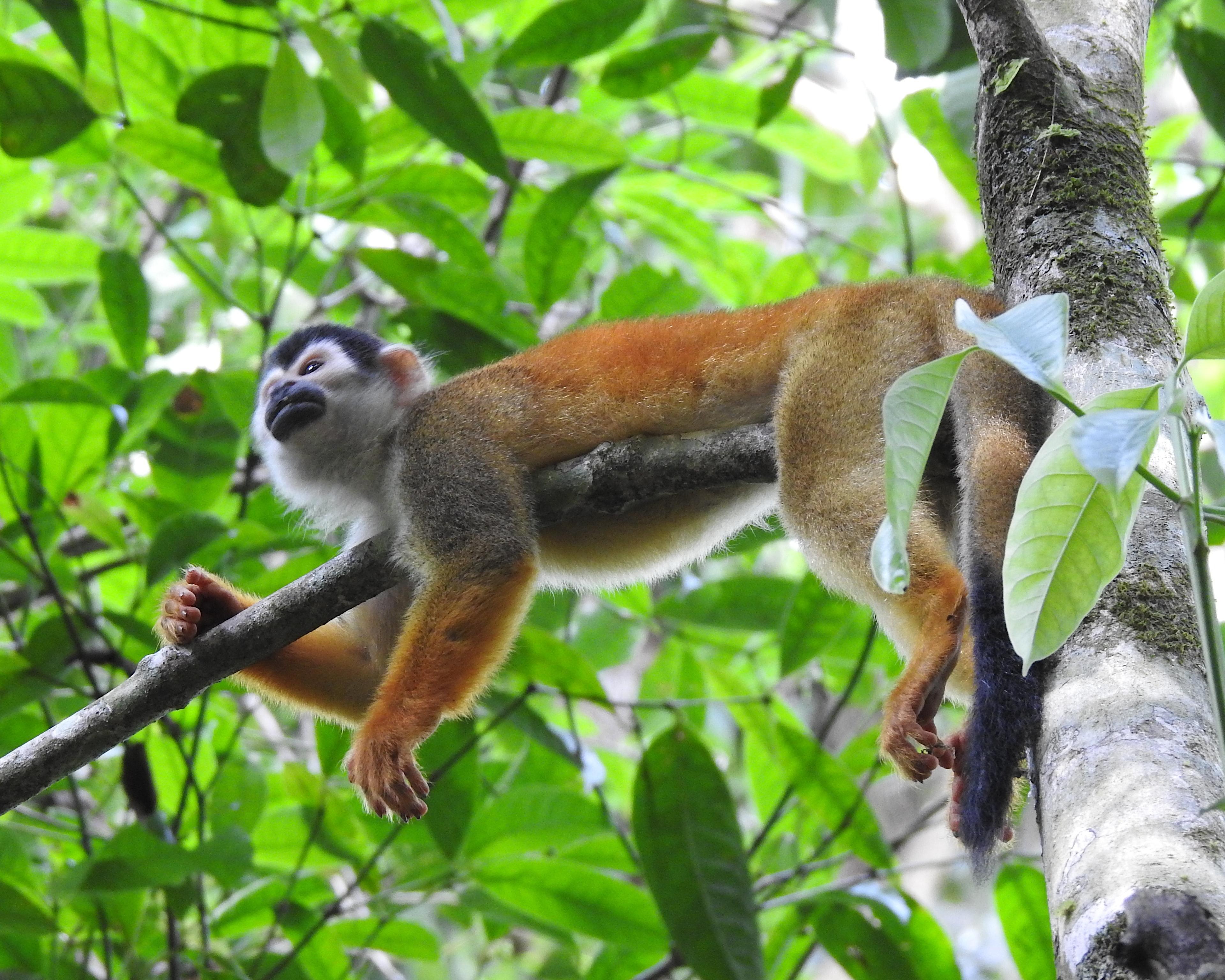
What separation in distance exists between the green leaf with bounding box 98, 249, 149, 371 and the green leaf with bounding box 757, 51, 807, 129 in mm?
2723

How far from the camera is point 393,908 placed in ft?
14.1

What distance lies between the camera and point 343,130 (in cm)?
453

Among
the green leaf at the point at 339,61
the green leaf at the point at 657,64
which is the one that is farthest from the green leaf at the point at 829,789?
the green leaf at the point at 339,61

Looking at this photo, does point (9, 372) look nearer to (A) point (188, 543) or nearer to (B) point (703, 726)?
(A) point (188, 543)

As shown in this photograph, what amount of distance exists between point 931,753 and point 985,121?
5.41 feet

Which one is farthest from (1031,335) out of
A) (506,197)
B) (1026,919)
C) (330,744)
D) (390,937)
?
(506,197)

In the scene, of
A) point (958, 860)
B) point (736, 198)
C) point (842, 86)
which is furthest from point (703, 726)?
point (842, 86)

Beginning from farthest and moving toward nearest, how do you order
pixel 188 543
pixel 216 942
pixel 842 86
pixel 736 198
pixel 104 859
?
1. pixel 842 86
2. pixel 736 198
3. pixel 216 942
4. pixel 188 543
5. pixel 104 859

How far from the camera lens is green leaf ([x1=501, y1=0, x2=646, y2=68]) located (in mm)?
4570

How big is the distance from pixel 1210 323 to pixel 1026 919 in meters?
3.09

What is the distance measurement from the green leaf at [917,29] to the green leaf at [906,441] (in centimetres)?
281

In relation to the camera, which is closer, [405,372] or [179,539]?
[179,539]

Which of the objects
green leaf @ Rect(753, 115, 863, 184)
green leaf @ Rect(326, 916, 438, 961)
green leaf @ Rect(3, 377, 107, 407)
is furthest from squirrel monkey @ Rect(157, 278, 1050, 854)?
green leaf @ Rect(753, 115, 863, 184)

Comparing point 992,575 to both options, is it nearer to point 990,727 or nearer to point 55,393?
point 990,727
